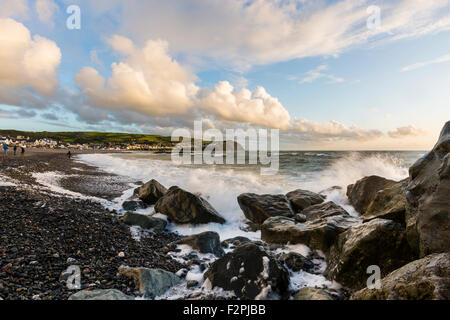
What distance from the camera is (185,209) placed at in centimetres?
1012

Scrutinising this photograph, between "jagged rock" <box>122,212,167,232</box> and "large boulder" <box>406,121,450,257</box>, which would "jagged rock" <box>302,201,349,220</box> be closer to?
"large boulder" <box>406,121,450,257</box>

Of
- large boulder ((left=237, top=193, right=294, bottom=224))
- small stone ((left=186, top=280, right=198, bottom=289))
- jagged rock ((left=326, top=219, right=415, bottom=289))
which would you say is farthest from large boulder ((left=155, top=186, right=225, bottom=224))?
jagged rock ((left=326, top=219, right=415, bottom=289))

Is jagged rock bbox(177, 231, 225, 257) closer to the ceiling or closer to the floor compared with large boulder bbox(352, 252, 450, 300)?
closer to the floor

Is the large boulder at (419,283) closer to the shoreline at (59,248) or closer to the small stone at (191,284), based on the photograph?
the small stone at (191,284)

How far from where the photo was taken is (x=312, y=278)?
5.33 meters

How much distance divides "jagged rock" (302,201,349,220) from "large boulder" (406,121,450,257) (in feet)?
14.8

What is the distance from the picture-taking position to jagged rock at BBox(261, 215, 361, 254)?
646 centimetres

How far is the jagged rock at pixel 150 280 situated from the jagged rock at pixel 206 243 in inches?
75.1

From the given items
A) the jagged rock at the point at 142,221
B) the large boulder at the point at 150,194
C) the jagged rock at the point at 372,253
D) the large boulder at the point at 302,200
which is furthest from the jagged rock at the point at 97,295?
the large boulder at the point at 302,200

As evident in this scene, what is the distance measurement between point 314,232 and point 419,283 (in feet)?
12.1

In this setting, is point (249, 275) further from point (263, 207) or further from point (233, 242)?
point (263, 207)

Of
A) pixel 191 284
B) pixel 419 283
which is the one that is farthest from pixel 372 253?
pixel 191 284

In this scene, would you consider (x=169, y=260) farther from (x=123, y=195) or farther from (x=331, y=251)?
(x=123, y=195)
